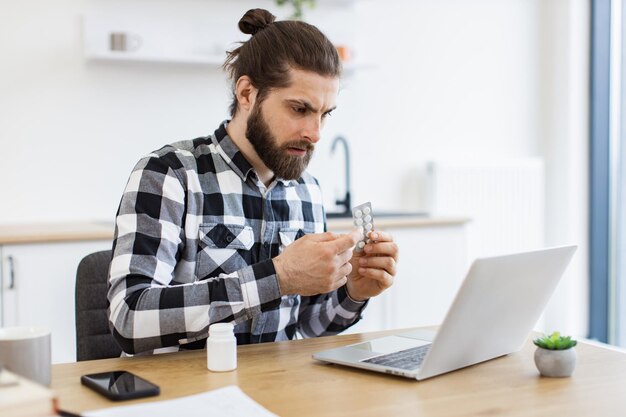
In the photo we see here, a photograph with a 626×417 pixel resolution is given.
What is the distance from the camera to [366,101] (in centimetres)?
343

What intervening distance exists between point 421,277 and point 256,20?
1505 millimetres

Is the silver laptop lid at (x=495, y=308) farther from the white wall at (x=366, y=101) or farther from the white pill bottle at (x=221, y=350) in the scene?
the white wall at (x=366, y=101)

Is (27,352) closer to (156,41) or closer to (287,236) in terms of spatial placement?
(287,236)

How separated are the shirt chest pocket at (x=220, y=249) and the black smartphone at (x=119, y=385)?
0.42m

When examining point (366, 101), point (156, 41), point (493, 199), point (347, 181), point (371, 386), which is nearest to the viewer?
point (371, 386)

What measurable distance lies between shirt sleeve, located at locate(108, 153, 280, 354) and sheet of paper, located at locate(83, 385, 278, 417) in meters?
0.29

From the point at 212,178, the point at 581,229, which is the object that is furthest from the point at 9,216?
the point at 581,229

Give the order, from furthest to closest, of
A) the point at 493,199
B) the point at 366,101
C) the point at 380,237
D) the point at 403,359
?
the point at 493,199 → the point at 366,101 → the point at 380,237 → the point at 403,359

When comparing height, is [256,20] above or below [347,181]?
above

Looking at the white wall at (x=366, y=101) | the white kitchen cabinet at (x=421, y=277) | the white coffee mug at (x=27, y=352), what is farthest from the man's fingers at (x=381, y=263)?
the white wall at (x=366, y=101)

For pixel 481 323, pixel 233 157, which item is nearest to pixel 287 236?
pixel 233 157

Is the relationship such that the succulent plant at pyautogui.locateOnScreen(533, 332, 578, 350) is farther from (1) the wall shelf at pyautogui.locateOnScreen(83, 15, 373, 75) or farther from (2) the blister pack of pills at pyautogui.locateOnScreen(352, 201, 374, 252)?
(1) the wall shelf at pyautogui.locateOnScreen(83, 15, 373, 75)

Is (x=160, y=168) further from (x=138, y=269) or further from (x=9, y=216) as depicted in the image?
(x=9, y=216)

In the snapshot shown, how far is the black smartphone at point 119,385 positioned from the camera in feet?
3.28
